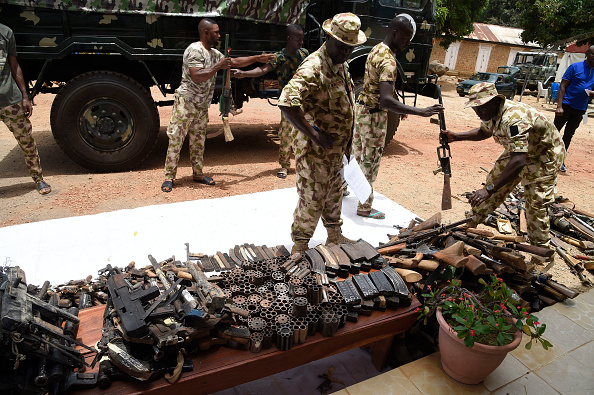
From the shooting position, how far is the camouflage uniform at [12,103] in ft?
13.8

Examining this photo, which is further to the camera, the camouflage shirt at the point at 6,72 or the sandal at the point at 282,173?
the sandal at the point at 282,173

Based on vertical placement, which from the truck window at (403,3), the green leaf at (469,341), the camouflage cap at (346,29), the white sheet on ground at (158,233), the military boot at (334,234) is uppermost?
the truck window at (403,3)

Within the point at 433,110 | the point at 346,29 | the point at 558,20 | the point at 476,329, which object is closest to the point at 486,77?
the point at 558,20

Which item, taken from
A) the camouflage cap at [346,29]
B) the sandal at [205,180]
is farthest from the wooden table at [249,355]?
the sandal at [205,180]

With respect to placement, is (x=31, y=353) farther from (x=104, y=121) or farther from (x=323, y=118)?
(x=104, y=121)

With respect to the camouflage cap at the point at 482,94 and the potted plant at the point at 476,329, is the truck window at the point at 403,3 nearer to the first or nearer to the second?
the camouflage cap at the point at 482,94

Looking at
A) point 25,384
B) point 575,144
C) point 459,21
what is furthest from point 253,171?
point 459,21

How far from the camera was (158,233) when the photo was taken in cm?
381

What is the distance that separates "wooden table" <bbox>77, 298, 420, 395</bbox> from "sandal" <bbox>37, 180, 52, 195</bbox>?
3156mm

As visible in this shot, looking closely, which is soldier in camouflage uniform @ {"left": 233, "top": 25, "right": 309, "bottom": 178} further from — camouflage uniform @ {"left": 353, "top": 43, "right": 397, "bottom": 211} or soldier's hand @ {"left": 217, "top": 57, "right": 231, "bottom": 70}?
camouflage uniform @ {"left": 353, "top": 43, "right": 397, "bottom": 211}

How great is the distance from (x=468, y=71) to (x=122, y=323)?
94.4ft

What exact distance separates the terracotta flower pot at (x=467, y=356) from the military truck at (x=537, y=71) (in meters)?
20.4

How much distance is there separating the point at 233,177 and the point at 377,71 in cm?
282

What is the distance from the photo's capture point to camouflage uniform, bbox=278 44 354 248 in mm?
2719
